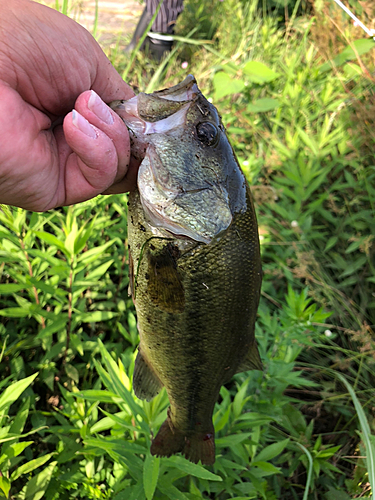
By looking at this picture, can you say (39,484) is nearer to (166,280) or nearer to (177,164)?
(166,280)

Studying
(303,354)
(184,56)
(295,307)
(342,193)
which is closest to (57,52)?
(295,307)

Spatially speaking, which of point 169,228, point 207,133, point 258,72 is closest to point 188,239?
point 169,228

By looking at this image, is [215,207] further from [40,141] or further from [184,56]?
[184,56]

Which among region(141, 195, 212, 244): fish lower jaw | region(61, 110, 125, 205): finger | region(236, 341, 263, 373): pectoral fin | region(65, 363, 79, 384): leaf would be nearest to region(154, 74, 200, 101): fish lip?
region(61, 110, 125, 205): finger

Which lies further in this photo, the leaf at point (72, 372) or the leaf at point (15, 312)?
the leaf at point (72, 372)

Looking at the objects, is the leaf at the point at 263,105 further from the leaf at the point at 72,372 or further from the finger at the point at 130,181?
the leaf at the point at 72,372

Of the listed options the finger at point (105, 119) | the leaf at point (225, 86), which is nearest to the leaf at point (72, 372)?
the finger at point (105, 119)

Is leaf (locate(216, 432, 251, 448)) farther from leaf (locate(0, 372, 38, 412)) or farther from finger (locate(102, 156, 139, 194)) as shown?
finger (locate(102, 156, 139, 194))
